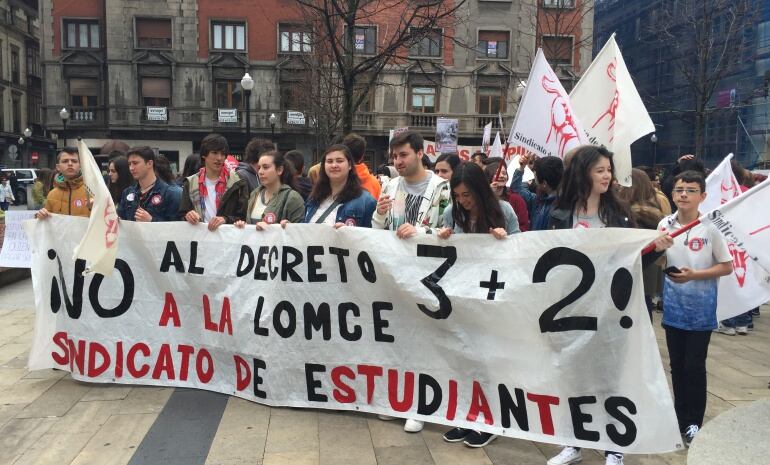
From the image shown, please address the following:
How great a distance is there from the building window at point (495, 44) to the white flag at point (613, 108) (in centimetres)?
3141

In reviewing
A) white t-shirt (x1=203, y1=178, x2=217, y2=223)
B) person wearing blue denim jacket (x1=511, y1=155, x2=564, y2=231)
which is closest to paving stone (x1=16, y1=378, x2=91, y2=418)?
white t-shirt (x1=203, y1=178, x2=217, y2=223)

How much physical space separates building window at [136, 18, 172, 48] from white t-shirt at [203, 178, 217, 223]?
3310 cm

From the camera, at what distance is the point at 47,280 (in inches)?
195

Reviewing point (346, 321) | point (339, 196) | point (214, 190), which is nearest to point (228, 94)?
point (214, 190)

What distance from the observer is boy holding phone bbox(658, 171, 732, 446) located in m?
3.69

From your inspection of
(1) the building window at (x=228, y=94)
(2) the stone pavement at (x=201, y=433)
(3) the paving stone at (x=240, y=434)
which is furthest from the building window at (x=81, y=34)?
(3) the paving stone at (x=240, y=434)

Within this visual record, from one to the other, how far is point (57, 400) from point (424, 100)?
105 feet

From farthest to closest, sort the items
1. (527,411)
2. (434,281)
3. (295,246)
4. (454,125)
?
1. (454,125)
2. (295,246)
3. (434,281)
4. (527,411)

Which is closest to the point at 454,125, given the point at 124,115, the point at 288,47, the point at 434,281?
the point at 434,281

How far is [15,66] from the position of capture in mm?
51625

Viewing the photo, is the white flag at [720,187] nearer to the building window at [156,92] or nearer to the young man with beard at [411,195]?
the young man with beard at [411,195]

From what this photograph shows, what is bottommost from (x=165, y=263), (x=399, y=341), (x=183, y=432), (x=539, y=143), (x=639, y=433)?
(x=183, y=432)

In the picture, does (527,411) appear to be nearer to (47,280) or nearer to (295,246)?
(295,246)

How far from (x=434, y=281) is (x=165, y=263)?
2.10m
